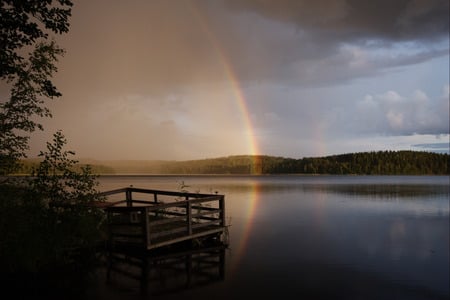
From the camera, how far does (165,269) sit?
1501cm

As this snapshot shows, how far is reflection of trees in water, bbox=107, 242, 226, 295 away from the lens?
13359mm

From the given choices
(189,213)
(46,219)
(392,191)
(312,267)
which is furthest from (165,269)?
(392,191)

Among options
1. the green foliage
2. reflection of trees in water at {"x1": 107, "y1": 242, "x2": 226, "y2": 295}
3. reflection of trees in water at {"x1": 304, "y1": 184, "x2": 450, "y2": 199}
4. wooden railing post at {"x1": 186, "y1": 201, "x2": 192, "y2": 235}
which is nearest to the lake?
reflection of trees in water at {"x1": 107, "y1": 242, "x2": 226, "y2": 295}

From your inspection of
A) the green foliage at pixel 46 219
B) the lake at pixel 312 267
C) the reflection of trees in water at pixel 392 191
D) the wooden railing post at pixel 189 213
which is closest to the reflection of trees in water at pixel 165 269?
the lake at pixel 312 267

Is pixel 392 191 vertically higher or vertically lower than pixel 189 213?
lower

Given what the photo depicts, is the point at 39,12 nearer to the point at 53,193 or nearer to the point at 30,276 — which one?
the point at 53,193

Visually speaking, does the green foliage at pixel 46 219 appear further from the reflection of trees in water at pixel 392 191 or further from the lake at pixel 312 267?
the reflection of trees in water at pixel 392 191

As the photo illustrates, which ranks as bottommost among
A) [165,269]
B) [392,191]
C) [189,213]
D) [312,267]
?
[392,191]

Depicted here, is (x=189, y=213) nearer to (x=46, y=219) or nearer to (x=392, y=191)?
(x=46, y=219)

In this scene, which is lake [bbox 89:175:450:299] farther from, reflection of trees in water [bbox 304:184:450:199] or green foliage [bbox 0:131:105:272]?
reflection of trees in water [bbox 304:184:450:199]

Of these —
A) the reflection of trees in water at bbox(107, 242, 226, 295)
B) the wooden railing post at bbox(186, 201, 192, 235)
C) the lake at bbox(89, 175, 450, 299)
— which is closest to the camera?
the lake at bbox(89, 175, 450, 299)

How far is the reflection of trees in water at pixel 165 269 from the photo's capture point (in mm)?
13359

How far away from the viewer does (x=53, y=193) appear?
1430cm

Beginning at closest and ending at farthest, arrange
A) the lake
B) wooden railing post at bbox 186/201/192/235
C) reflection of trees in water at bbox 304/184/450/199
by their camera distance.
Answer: the lake → wooden railing post at bbox 186/201/192/235 → reflection of trees in water at bbox 304/184/450/199
